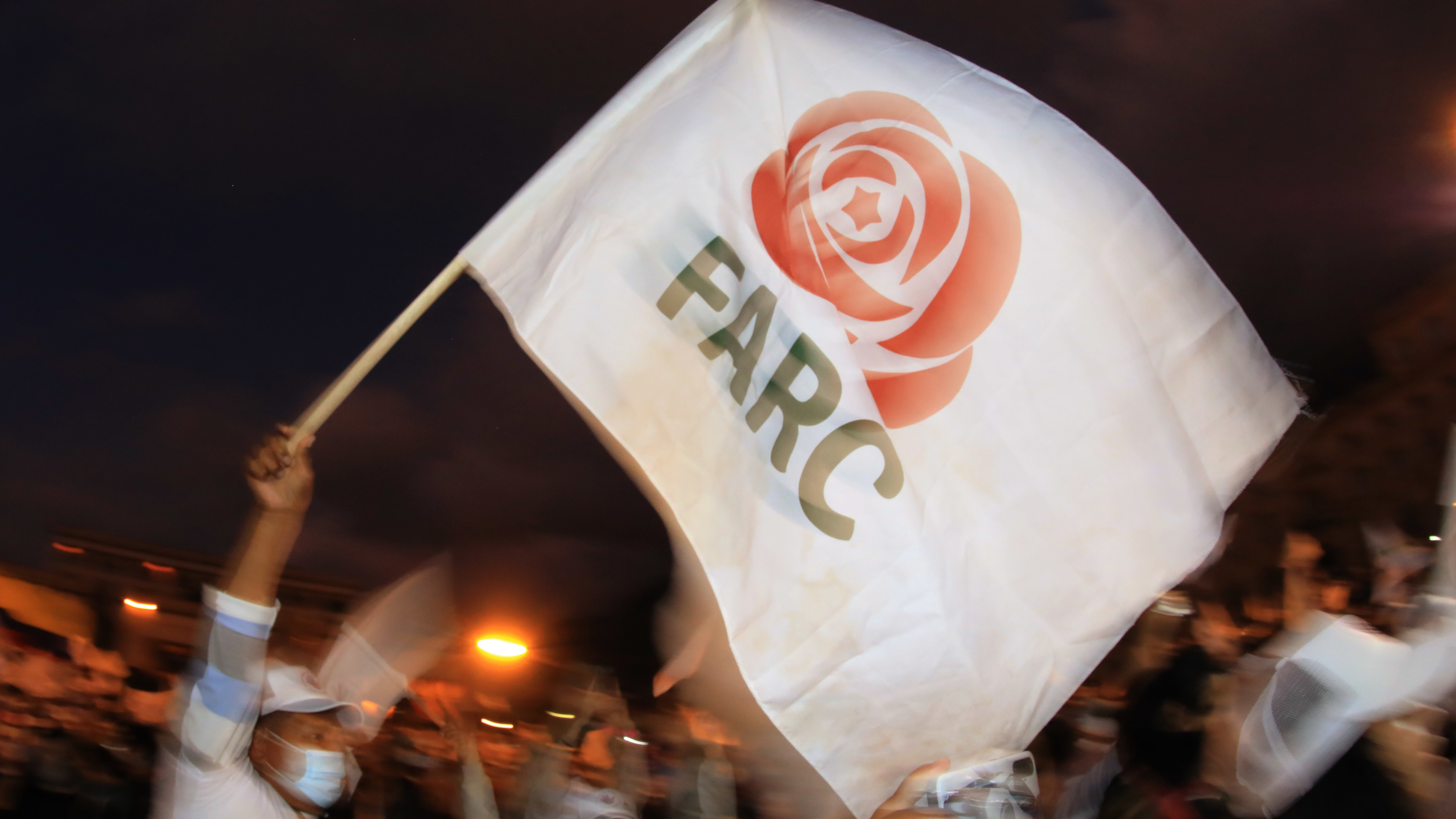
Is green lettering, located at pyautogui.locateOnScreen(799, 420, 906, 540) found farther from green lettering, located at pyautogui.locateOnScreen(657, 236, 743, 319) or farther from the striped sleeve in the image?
the striped sleeve

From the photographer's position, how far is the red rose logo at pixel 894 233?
138 inches

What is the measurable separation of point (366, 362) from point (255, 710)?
920 mm

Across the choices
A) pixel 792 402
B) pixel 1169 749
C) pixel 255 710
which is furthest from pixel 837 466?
pixel 255 710

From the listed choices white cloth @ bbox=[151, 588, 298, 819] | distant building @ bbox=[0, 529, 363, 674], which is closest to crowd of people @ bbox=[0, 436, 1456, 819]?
white cloth @ bbox=[151, 588, 298, 819]

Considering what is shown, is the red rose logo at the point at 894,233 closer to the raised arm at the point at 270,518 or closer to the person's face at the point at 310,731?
the raised arm at the point at 270,518

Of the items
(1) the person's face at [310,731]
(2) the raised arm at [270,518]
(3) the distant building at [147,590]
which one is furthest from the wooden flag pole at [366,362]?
(3) the distant building at [147,590]

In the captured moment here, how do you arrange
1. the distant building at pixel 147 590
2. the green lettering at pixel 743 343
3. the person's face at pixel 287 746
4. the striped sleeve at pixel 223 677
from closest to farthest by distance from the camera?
the striped sleeve at pixel 223 677
the person's face at pixel 287 746
the green lettering at pixel 743 343
the distant building at pixel 147 590

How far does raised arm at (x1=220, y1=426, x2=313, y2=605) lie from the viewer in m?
2.55

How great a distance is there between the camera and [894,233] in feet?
11.9

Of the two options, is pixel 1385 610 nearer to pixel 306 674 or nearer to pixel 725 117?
pixel 725 117

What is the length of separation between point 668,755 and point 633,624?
14.0m

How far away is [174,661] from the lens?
17.4 m

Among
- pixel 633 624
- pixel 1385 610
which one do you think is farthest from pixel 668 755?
pixel 633 624

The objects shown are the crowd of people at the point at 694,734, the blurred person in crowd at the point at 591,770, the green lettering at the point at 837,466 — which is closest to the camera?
the crowd of people at the point at 694,734
